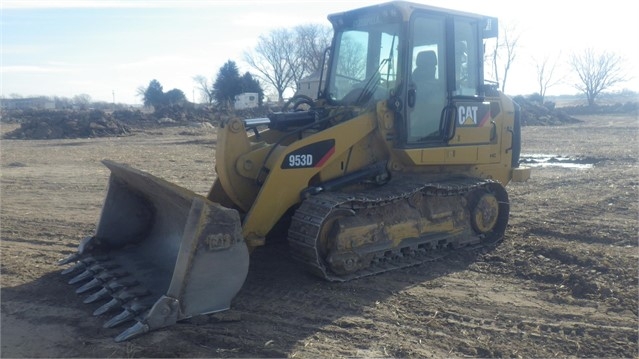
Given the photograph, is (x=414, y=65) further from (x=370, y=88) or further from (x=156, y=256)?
(x=156, y=256)

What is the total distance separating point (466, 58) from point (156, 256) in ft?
14.8

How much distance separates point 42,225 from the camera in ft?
28.6

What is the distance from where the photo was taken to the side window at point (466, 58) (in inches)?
292

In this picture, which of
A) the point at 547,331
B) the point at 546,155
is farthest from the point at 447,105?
the point at 546,155

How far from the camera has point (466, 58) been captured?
24.7 ft

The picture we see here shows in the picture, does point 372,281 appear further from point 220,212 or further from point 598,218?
point 598,218

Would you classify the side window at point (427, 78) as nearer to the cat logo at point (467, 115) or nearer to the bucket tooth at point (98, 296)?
the cat logo at point (467, 115)

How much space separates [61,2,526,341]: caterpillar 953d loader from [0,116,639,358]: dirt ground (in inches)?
10.8

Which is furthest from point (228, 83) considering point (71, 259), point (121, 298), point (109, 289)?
point (121, 298)

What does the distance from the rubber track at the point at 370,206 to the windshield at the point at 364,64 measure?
3.83 feet

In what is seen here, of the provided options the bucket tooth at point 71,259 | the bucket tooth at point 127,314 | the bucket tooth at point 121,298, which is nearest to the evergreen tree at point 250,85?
the bucket tooth at point 71,259

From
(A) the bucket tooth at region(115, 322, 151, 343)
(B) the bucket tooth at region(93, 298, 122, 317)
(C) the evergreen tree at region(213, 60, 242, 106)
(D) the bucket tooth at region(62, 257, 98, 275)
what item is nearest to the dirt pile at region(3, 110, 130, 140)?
(D) the bucket tooth at region(62, 257, 98, 275)

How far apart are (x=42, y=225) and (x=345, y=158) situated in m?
4.96

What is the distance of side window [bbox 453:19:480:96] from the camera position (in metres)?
7.41
